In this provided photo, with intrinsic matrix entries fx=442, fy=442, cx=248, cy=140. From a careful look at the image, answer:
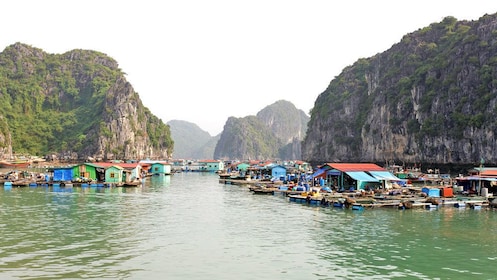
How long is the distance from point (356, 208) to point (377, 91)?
489ft

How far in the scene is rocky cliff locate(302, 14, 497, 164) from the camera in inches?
5089

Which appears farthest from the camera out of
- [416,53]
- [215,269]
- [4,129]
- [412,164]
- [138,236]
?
[4,129]

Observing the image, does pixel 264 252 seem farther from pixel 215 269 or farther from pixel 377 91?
pixel 377 91

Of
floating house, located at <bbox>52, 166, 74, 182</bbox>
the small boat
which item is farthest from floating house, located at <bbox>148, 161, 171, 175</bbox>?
the small boat

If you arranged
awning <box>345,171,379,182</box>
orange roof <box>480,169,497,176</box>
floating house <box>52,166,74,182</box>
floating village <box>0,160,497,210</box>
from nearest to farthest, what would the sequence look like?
floating village <box>0,160,497,210</box>, awning <box>345,171,379,182</box>, orange roof <box>480,169,497,176</box>, floating house <box>52,166,74,182</box>

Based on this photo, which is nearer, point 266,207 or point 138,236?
point 138,236

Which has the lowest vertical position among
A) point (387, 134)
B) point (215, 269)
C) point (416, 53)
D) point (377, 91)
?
point (215, 269)

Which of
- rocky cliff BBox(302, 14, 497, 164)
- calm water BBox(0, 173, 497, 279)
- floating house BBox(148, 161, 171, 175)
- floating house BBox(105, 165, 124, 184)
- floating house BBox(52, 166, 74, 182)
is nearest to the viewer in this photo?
calm water BBox(0, 173, 497, 279)

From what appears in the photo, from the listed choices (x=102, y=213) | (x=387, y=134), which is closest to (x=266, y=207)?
(x=102, y=213)

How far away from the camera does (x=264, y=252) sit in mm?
27359

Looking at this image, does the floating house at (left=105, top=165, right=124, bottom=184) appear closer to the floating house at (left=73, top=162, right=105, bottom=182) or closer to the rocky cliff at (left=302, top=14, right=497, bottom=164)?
the floating house at (left=73, top=162, right=105, bottom=182)

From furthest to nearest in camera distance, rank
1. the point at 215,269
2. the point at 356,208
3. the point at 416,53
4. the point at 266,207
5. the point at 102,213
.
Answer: the point at 416,53 → the point at 266,207 → the point at 356,208 → the point at 102,213 → the point at 215,269

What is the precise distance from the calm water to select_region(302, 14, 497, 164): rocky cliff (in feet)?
299

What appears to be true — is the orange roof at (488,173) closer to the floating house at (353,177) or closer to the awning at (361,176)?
the floating house at (353,177)
